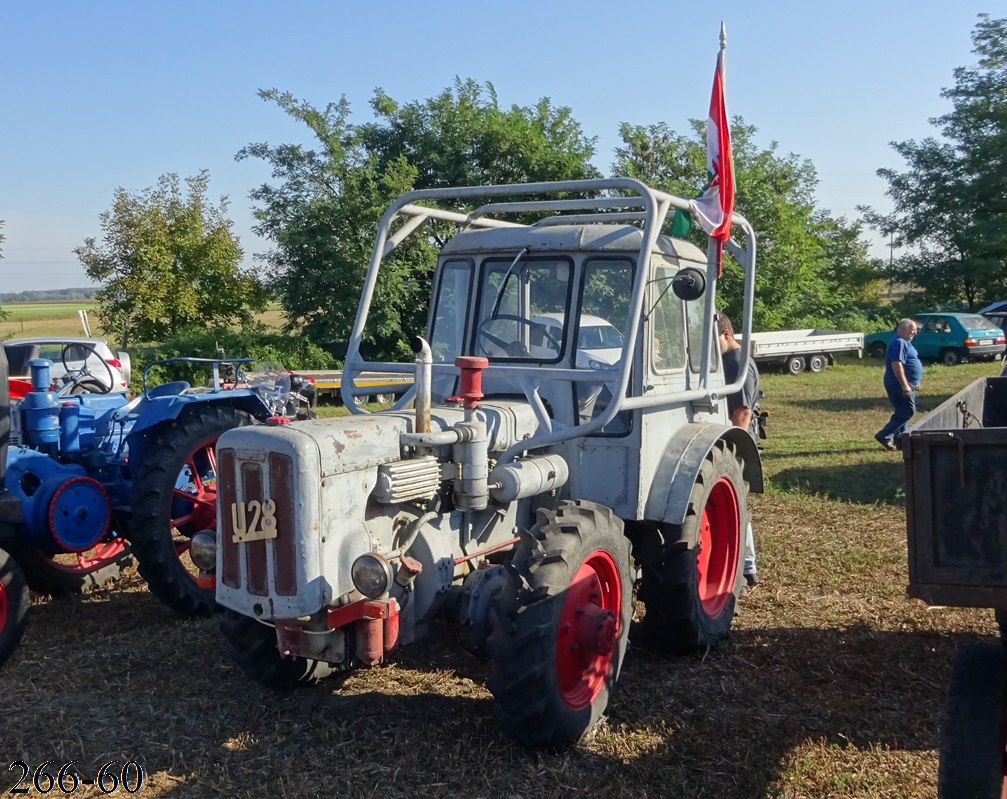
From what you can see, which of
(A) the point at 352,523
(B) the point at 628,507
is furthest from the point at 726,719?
(A) the point at 352,523

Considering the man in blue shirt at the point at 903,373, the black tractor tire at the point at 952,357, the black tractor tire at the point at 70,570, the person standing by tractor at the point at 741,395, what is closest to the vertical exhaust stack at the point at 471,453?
the person standing by tractor at the point at 741,395

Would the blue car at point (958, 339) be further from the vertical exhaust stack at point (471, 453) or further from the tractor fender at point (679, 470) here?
the vertical exhaust stack at point (471, 453)

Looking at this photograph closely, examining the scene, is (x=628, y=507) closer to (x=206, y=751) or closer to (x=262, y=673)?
(x=262, y=673)

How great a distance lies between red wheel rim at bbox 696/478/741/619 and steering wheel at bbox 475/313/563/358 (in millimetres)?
1346

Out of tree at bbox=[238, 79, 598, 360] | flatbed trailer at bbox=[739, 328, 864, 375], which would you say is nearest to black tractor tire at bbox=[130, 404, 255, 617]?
tree at bbox=[238, 79, 598, 360]

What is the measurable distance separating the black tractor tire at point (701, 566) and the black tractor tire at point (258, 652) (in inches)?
62.2

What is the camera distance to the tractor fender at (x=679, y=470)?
465 centimetres

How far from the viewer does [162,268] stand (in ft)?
73.9

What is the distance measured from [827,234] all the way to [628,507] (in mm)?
33303

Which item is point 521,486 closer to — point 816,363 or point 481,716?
point 481,716

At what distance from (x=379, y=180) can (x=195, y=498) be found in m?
17.6

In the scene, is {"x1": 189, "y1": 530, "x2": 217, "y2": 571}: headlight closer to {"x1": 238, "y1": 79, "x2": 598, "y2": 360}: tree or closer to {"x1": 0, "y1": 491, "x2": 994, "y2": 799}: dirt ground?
{"x1": 0, "y1": 491, "x2": 994, "y2": 799}: dirt ground

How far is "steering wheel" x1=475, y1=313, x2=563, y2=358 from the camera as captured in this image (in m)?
4.83

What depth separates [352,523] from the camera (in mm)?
3826
